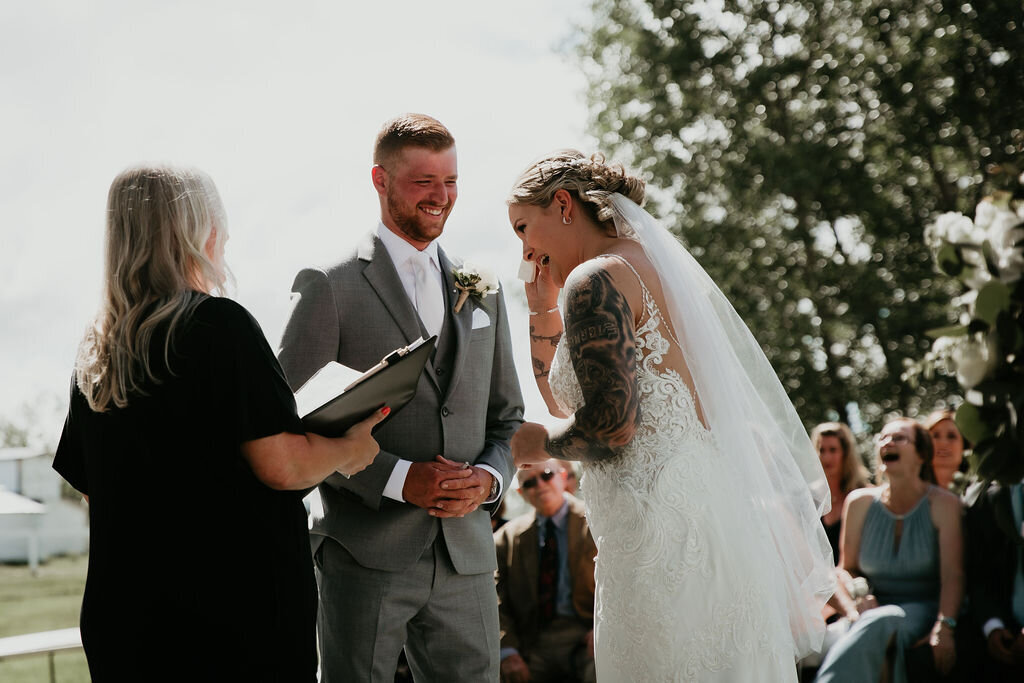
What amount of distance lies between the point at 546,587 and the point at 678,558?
341 cm

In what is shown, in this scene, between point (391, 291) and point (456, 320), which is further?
point (456, 320)

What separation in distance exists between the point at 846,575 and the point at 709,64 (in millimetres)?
12325

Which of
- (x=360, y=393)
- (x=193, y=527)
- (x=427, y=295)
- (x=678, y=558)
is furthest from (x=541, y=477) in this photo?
(x=193, y=527)

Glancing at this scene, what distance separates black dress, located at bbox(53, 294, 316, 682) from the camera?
7.27 ft

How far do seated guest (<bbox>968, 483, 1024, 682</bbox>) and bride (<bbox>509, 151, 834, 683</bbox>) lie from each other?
8.88 ft

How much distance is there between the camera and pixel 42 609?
21.8m

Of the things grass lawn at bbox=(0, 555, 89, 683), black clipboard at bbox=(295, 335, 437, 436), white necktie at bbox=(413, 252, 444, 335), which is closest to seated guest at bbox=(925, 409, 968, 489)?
white necktie at bbox=(413, 252, 444, 335)

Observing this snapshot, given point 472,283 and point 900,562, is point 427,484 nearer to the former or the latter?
point 472,283

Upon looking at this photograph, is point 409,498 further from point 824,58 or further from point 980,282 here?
point 824,58

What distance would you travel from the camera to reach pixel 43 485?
103ft

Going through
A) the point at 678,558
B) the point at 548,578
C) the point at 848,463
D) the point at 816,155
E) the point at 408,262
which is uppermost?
the point at 816,155

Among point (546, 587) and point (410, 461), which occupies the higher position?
point (410, 461)

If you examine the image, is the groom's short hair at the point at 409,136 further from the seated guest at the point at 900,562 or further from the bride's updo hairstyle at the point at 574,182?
the seated guest at the point at 900,562

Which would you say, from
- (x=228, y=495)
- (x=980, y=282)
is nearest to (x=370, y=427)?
(x=228, y=495)
